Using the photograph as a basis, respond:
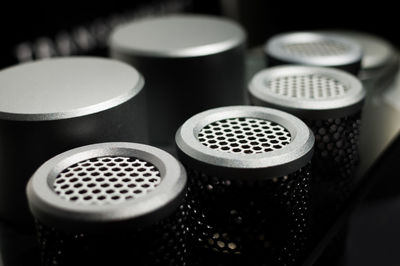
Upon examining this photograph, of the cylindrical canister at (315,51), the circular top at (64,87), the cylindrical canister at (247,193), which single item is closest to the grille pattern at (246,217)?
the cylindrical canister at (247,193)

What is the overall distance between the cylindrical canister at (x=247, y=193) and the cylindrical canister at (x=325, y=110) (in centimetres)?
4

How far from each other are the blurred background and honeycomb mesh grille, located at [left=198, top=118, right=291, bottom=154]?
0.18m

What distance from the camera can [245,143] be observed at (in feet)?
1.26

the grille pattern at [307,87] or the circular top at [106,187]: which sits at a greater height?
the circular top at [106,187]

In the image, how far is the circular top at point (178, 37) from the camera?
528 millimetres

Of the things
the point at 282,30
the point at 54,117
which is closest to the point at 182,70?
the point at 54,117

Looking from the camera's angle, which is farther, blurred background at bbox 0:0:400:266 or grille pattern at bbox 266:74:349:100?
blurred background at bbox 0:0:400:266

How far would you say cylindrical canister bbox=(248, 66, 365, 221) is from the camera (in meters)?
0.44

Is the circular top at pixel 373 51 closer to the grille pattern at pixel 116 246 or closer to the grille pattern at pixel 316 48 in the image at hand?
the grille pattern at pixel 316 48

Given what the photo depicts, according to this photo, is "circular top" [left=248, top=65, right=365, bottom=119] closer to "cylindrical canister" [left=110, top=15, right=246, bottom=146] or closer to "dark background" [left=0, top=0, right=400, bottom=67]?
"cylindrical canister" [left=110, top=15, right=246, bottom=146]

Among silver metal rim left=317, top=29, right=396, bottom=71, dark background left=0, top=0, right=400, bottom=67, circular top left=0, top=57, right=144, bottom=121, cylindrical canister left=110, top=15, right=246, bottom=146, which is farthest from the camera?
dark background left=0, top=0, right=400, bottom=67

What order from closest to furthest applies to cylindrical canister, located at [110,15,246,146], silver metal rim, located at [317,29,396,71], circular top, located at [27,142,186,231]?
1. circular top, located at [27,142,186,231]
2. cylindrical canister, located at [110,15,246,146]
3. silver metal rim, located at [317,29,396,71]

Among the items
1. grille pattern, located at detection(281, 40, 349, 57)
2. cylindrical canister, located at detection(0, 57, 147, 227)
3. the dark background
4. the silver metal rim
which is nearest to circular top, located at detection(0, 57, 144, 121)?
cylindrical canister, located at detection(0, 57, 147, 227)

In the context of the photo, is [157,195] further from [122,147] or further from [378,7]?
[378,7]
